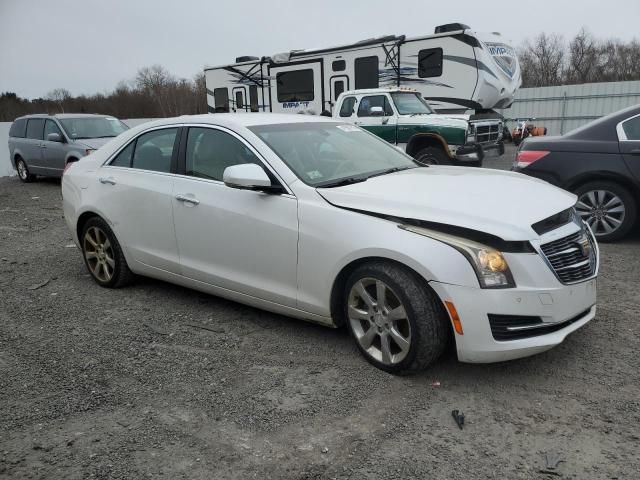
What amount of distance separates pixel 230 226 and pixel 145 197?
1.05 meters

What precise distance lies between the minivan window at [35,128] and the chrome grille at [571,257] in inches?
524

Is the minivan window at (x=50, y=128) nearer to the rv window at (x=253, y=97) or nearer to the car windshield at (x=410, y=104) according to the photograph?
the rv window at (x=253, y=97)

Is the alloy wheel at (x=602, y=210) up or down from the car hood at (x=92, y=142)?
down

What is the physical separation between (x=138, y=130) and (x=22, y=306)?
189cm

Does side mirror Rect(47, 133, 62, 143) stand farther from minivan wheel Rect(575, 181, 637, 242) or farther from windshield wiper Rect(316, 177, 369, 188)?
minivan wheel Rect(575, 181, 637, 242)

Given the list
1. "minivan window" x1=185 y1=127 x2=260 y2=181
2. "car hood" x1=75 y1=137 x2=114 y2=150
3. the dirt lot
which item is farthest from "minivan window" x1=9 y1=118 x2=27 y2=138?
"minivan window" x1=185 y1=127 x2=260 y2=181

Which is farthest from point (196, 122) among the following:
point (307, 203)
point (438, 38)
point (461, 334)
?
point (438, 38)

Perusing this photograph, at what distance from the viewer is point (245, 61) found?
16344mm

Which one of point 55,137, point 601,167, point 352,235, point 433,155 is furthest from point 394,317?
point 55,137

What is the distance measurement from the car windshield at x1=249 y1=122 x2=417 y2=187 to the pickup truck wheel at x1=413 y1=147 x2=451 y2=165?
250 inches

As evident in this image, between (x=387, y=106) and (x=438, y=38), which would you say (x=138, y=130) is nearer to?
(x=387, y=106)

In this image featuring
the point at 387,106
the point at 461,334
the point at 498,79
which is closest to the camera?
the point at 461,334

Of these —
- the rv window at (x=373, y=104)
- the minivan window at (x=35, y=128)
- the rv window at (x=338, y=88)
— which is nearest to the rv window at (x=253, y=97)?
the rv window at (x=338, y=88)

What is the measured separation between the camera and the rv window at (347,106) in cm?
1181
